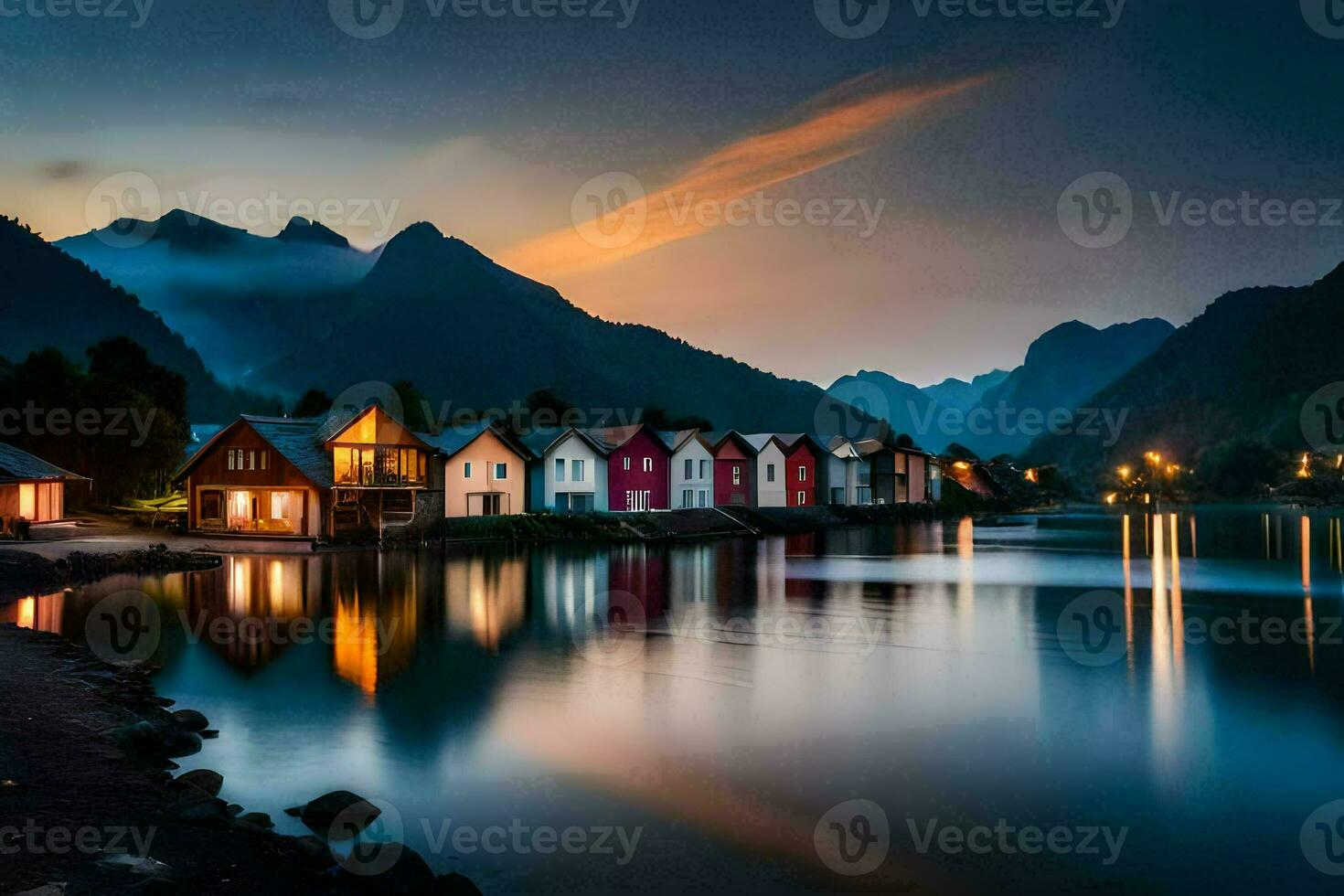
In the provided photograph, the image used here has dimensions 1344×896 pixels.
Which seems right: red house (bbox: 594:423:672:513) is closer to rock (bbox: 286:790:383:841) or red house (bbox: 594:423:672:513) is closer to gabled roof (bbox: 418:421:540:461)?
gabled roof (bbox: 418:421:540:461)

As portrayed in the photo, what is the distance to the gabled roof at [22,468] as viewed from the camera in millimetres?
44500

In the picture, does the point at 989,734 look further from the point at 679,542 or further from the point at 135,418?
the point at 135,418

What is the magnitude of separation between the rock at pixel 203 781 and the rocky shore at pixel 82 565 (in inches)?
889

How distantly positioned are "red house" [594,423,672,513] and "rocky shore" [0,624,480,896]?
52286mm

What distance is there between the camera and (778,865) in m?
11.3

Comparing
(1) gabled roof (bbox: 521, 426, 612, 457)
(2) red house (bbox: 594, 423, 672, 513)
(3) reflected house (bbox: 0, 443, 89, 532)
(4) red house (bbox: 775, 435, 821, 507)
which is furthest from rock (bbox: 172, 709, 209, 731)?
(4) red house (bbox: 775, 435, 821, 507)

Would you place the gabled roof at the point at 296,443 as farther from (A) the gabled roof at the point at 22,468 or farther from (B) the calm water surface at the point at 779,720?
(B) the calm water surface at the point at 779,720

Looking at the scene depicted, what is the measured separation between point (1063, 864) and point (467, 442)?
167ft

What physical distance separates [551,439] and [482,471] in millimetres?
6315

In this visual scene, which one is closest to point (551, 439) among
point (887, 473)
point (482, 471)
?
point (482, 471)

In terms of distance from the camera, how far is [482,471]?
198 feet

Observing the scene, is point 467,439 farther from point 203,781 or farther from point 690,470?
point 203,781

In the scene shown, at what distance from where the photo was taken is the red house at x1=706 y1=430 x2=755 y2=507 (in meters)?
76.4

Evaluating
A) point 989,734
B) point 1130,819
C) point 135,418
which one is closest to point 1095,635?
point 989,734
